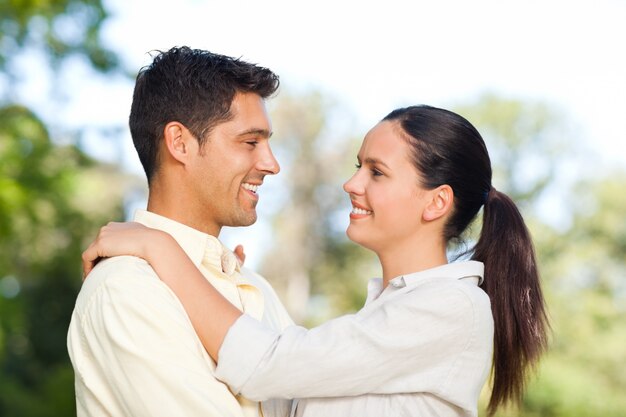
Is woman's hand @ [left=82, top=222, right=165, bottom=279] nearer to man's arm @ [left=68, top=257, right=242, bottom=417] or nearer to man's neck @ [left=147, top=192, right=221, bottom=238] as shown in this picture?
man's arm @ [left=68, top=257, right=242, bottom=417]

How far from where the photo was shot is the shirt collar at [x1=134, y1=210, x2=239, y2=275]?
2.59 m

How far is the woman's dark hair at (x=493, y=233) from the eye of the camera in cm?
258

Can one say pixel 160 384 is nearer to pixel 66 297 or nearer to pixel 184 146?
pixel 184 146

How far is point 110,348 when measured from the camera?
2.19 meters

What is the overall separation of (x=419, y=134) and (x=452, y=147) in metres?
0.10

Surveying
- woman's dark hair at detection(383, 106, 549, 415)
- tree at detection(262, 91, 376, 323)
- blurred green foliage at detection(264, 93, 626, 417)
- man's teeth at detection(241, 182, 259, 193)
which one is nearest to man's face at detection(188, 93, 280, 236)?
man's teeth at detection(241, 182, 259, 193)

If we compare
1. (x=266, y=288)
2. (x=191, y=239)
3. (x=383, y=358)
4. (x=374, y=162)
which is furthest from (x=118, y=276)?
(x=266, y=288)

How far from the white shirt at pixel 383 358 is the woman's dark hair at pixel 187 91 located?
70cm

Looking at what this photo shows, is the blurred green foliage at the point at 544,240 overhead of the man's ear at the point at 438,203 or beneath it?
beneath

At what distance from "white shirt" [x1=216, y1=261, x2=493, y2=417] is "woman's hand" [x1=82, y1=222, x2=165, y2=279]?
323mm

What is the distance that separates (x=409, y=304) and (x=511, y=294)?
1.45ft

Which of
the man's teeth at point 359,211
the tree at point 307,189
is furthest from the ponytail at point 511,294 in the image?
the tree at point 307,189

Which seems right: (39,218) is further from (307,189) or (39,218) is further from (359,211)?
(307,189)

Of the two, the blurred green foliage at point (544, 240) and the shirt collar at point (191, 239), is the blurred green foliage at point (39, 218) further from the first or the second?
the blurred green foliage at point (544, 240)
